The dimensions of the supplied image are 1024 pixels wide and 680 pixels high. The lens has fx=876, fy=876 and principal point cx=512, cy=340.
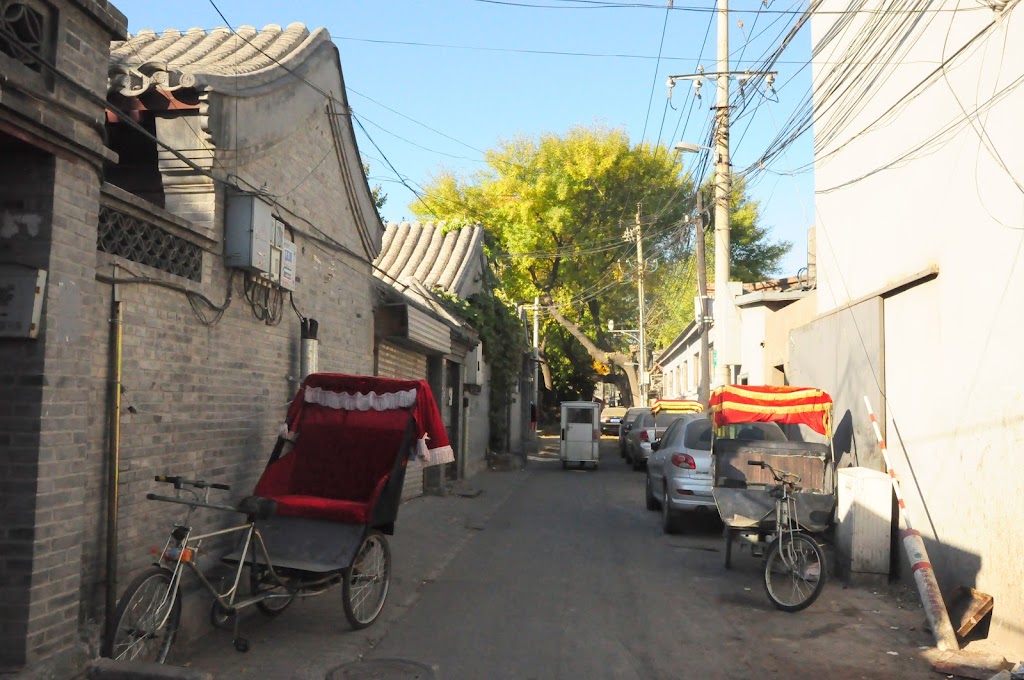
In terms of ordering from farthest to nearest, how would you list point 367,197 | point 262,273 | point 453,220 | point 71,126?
point 453,220
point 367,197
point 262,273
point 71,126

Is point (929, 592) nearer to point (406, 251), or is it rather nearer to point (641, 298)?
point (406, 251)

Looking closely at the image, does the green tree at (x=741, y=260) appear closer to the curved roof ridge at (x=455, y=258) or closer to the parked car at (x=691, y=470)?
the curved roof ridge at (x=455, y=258)

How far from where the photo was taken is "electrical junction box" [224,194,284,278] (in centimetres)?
810

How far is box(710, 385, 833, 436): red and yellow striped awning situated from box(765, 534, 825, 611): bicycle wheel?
246 centimetres

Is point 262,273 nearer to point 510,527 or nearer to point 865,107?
point 510,527

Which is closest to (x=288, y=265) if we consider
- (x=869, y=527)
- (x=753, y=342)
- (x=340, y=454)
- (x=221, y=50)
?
(x=340, y=454)

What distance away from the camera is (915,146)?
9492 millimetres

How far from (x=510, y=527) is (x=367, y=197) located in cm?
542

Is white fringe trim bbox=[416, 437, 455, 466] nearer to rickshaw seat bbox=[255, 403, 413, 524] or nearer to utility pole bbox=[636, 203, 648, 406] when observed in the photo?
rickshaw seat bbox=[255, 403, 413, 524]

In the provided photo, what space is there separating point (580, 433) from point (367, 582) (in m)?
19.1

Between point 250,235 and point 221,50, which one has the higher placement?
point 221,50

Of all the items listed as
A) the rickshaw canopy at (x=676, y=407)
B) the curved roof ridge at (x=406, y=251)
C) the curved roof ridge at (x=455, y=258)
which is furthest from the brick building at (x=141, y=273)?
the rickshaw canopy at (x=676, y=407)

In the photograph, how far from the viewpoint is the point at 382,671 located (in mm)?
6074

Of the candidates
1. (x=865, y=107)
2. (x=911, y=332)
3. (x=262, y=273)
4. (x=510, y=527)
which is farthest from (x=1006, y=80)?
(x=510, y=527)
